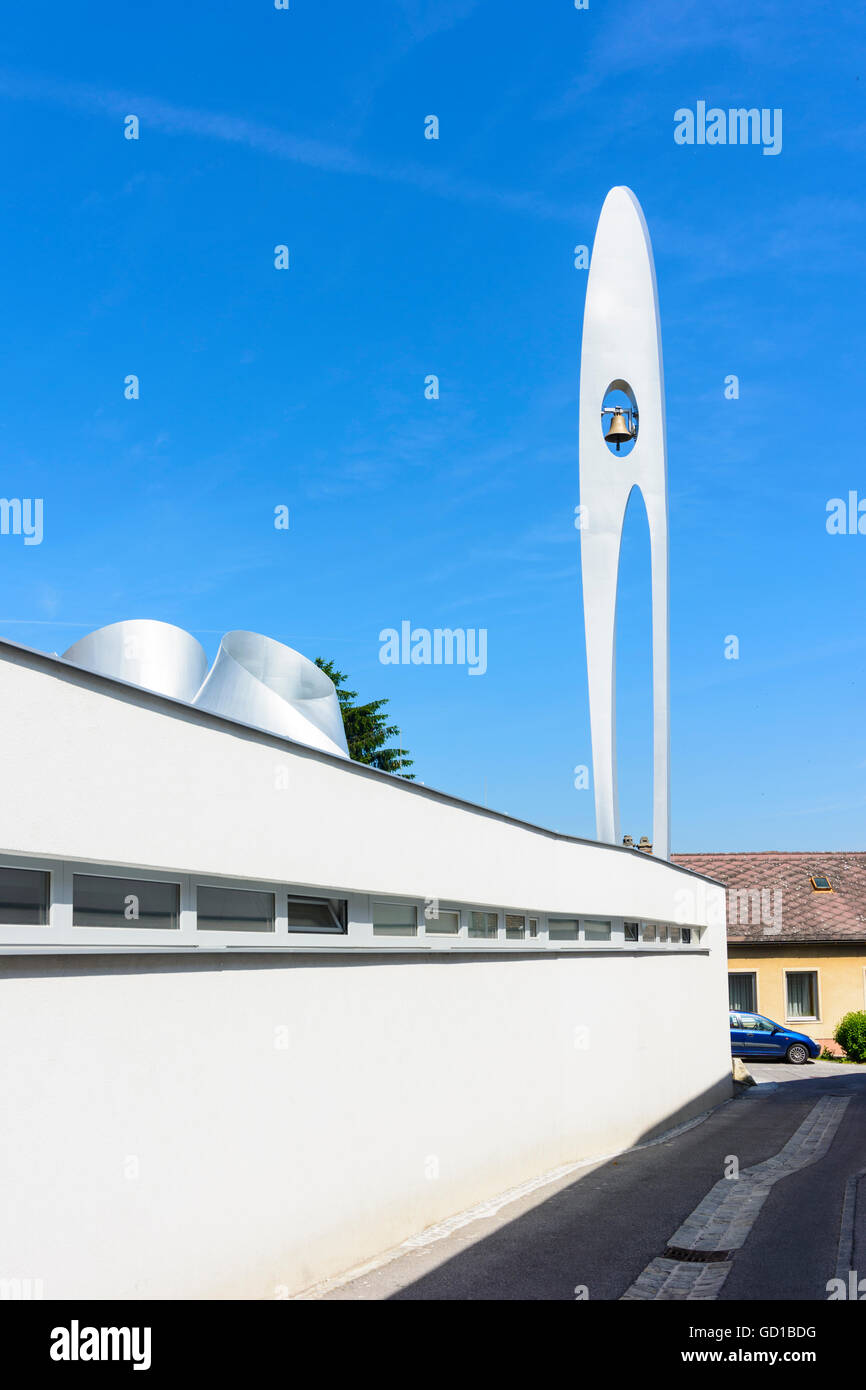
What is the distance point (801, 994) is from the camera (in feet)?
115

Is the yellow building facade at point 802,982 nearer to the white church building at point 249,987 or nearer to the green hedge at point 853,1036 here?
the green hedge at point 853,1036

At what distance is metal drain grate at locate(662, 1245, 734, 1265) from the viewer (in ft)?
28.2

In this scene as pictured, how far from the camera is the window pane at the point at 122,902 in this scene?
5.64m

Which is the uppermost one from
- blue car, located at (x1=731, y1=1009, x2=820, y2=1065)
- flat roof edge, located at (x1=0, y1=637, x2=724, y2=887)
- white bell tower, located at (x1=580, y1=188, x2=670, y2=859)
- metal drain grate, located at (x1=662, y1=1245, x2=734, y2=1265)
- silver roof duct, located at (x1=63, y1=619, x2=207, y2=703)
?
white bell tower, located at (x1=580, y1=188, x2=670, y2=859)

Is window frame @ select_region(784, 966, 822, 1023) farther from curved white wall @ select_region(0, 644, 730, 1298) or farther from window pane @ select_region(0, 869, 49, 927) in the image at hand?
window pane @ select_region(0, 869, 49, 927)

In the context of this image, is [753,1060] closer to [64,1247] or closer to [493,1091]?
[493,1091]

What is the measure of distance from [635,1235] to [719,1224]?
100cm

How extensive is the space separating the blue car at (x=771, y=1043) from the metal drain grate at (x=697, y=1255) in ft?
78.3

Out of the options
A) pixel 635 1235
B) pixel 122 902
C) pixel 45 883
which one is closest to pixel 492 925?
pixel 635 1235

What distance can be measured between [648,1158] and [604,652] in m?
9.64

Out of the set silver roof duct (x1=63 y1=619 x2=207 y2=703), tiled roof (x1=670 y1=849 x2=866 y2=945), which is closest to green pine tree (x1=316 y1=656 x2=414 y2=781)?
tiled roof (x1=670 y1=849 x2=866 y2=945)

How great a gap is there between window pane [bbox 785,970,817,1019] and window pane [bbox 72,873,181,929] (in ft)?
103

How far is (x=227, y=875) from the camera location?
22.1ft
